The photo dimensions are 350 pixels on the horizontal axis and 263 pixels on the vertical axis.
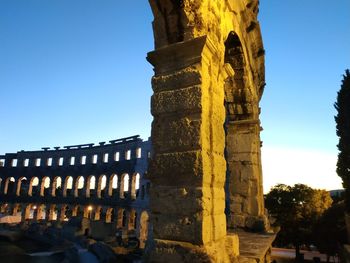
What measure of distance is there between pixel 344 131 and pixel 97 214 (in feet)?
80.9

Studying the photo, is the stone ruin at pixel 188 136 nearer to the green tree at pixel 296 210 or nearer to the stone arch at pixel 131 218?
the green tree at pixel 296 210

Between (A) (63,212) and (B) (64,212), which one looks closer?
(A) (63,212)

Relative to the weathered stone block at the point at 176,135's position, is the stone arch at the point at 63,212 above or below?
below

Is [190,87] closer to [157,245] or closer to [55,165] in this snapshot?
[157,245]

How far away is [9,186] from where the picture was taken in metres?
36.9

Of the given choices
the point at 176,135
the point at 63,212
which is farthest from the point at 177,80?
the point at 63,212

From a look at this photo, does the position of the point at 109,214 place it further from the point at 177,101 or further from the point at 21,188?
the point at 177,101

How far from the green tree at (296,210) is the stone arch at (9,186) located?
32457 mm

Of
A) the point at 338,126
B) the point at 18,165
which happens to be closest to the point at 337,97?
the point at 338,126

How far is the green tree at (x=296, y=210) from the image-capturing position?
67.1 ft

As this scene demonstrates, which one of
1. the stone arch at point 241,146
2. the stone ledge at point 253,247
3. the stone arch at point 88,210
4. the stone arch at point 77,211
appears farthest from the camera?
the stone arch at point 77,211

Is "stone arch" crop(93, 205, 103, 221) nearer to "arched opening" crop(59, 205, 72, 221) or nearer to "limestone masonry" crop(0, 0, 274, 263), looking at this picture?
"arched opening" crop(59, 205, 72, 221)

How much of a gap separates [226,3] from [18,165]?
1516 inches

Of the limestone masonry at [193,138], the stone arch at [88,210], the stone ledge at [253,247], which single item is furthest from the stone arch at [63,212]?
the stone ledge at [253,247]
